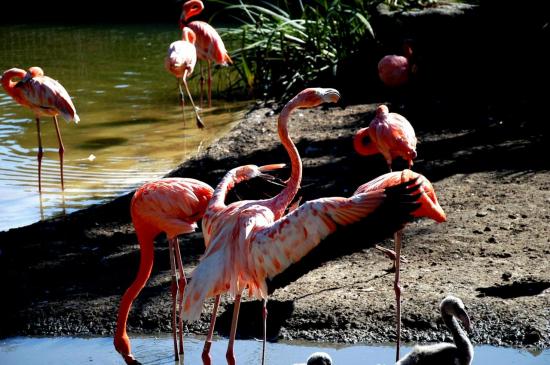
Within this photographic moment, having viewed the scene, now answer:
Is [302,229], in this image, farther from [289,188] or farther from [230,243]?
[289,188]

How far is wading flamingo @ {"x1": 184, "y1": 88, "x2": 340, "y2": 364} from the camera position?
13.0 ft

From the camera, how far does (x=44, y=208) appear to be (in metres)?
7.39

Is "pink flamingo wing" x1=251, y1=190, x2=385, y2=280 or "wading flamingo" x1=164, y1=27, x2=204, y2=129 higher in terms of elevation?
"pink flamingo wing" x1=251, y1=190, x2=385, y2=280

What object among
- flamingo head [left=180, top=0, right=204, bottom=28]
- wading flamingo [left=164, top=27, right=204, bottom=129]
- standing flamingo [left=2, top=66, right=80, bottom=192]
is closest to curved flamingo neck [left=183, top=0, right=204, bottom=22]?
flamingo head [left=180, top=0, right=204, bottom=28]

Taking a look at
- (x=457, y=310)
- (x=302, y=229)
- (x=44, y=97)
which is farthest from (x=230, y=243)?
(x=44, y=97)

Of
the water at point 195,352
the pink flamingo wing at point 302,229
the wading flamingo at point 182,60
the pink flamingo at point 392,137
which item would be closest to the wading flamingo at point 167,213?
the water at point 195,352

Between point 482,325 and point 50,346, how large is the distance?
86.9 inches

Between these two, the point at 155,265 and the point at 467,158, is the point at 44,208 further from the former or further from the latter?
the point at 467,158

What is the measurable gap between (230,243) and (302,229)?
433mm

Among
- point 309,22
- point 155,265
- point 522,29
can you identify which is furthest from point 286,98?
point 155,265

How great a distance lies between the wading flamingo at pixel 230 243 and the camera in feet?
13.0

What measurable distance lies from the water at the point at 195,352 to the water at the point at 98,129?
2.47 metres

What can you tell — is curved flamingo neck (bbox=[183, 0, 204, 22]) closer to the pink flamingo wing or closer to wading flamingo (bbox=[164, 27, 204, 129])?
wading flamingo (bbox=[164, 27, 204, 129])

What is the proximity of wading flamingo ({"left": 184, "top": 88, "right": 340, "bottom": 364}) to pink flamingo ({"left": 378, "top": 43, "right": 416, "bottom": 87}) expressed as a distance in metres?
4.89
